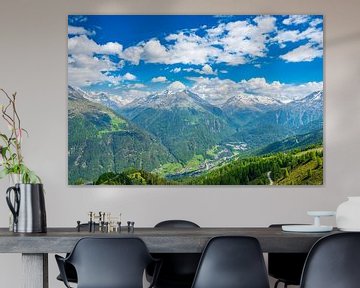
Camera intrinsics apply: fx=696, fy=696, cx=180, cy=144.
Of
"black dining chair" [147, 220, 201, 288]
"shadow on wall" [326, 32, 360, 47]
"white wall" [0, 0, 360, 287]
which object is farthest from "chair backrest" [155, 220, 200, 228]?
"shadow on wall" [326, 32, 360, 47]

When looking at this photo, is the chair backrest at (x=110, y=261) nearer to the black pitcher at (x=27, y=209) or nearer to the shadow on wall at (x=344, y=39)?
the black pitcher at (x=27, y=209)

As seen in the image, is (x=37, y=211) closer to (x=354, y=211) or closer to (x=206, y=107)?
(x=354, y=211)

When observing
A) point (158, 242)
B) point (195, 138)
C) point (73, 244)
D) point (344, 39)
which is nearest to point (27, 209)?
point (73, 244)

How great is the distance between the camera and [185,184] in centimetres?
554

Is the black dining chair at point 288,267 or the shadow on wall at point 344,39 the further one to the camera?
the shadow on wall at point 344,39

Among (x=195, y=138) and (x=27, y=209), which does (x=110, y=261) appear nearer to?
(x=27, y=209)

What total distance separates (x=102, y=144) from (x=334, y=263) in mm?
2782

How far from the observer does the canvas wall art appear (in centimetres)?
556

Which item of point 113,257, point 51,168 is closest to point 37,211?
point 113,257

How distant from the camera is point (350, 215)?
11.8ft

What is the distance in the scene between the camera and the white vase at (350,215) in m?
3.59

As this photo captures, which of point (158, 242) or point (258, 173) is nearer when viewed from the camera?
point (158, 242)

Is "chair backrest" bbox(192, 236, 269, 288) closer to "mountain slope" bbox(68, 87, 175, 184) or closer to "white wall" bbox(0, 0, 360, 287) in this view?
"white wall" bbox(0, 0, 360, 287)

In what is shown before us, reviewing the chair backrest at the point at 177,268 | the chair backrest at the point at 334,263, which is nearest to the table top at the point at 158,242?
the chair backrest at the point at 334,263
